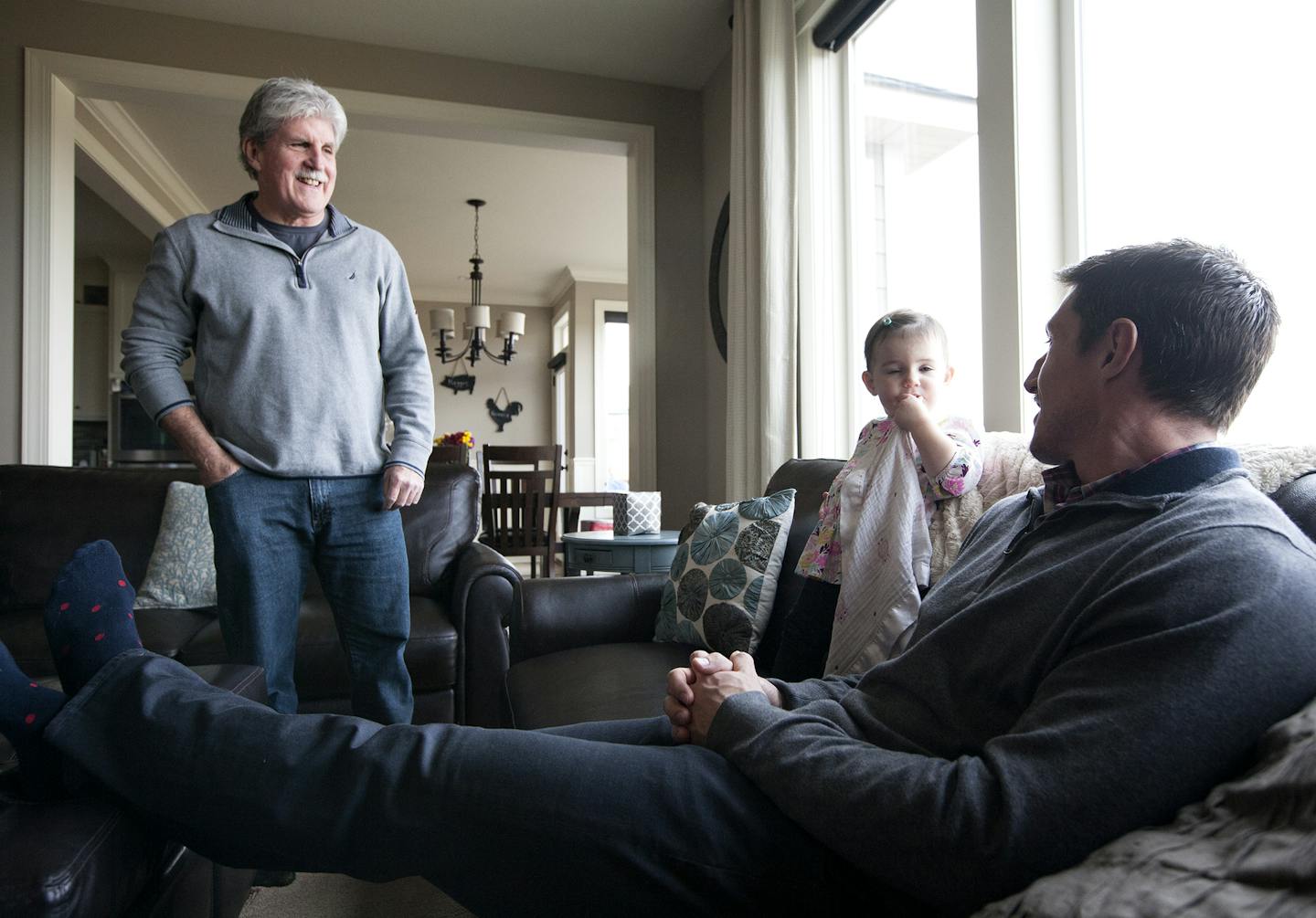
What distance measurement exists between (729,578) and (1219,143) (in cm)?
128

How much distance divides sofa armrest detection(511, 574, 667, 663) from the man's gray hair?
1079 mm

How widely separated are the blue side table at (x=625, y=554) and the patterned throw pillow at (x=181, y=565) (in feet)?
3.49

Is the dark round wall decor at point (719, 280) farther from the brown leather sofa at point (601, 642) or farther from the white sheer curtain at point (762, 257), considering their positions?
the brown leather sofa at point (601, 642)

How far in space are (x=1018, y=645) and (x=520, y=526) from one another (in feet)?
15.0

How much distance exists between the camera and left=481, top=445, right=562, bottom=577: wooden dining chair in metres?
5.12

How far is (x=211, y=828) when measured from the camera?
2.82 feet

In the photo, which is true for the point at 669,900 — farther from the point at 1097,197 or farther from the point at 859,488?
the point at 1097,197

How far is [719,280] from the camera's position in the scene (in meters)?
3.97

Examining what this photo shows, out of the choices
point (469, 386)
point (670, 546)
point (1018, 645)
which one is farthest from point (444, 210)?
point (1018, 645)

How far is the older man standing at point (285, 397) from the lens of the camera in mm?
1565

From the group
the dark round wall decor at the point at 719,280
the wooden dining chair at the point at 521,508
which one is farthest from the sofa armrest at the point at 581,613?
the wooden dining chair at the point at 521,508

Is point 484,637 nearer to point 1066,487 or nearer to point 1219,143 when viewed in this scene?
point 1066,487

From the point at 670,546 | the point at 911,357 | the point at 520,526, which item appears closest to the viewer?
the point at 911,357

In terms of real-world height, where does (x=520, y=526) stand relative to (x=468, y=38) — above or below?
below
